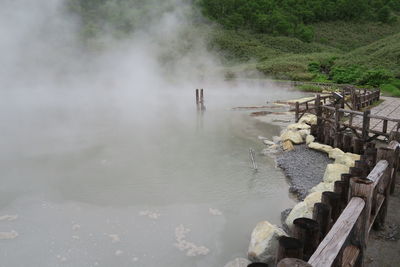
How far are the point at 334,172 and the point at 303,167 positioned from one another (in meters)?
1.55

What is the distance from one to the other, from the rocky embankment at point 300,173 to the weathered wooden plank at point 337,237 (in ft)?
6.02

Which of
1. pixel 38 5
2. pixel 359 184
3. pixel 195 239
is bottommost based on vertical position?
pixel 195 239

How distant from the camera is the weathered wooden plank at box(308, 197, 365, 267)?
2199 millimetres

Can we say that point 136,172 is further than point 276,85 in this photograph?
No

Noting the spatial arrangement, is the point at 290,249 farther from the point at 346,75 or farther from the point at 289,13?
the point at 289,13

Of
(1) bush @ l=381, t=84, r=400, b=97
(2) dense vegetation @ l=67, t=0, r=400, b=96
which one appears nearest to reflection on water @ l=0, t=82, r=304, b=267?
(1) bush @ l=381, t=84, r=400, b=97

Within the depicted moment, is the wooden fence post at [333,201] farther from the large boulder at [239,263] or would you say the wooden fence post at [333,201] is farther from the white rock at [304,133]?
the white rock at [304,133]

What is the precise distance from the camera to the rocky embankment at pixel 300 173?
4.41 meters

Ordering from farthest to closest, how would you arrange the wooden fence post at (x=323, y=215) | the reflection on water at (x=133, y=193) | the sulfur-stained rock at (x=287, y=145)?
the sulfur-stained rock at (x=287, y=145) < the reflection on water at (x=133, y=193) < the wooden fence post at (x=323, y=215)

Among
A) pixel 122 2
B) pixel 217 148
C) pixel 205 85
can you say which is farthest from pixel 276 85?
pixel 122 2

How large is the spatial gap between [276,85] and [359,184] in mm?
26641

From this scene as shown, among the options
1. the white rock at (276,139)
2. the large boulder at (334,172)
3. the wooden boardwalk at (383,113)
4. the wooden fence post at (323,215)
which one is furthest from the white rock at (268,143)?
the wooden fence post at (323,215)

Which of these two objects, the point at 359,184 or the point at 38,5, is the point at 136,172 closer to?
the point at 359,184

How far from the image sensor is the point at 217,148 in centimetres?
1051
